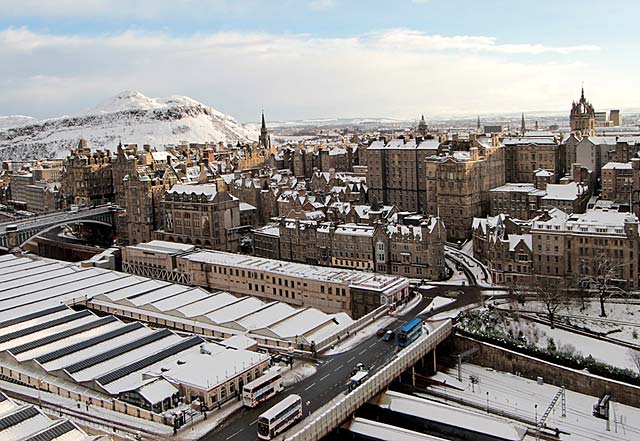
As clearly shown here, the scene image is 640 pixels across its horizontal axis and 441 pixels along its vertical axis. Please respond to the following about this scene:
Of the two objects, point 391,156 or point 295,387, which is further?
point 391,156

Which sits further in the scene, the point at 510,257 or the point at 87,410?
the point at 510,257

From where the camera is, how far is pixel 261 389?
54.5 m

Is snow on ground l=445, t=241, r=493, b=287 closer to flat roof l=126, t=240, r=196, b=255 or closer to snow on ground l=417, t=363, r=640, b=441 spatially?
snow on ground l=417, t=363, r=640, b=441

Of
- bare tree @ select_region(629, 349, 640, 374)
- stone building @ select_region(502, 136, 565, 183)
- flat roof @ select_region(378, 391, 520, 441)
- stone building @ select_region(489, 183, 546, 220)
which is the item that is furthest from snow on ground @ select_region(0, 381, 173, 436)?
stone building @ select_region(502, 136, 565, 183)

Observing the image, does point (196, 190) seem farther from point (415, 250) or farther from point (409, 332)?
point (409, 332)

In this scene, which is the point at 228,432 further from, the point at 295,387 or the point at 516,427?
the point at 516,427

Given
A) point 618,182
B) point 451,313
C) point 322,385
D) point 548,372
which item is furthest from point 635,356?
point 618,182

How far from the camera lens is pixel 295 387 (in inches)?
2269

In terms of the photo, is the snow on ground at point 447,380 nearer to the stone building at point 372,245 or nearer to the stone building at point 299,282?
the stone building at point 299,282

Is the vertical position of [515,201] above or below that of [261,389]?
above

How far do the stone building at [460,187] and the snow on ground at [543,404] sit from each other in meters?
45.0

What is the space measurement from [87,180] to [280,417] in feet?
370

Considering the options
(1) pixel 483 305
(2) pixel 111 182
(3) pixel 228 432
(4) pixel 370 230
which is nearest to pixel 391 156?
(4) pixel 370 230

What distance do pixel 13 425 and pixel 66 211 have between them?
96.5 metres
